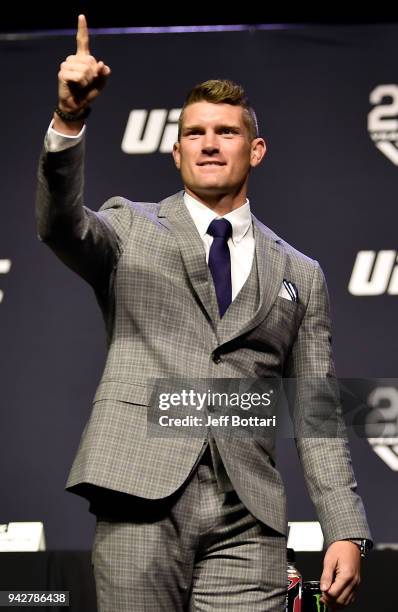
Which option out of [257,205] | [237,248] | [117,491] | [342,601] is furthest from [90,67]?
[257,205]

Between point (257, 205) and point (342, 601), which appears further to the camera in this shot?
point (257, 205)

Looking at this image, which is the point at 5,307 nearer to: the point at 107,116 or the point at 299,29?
the point at 107,116

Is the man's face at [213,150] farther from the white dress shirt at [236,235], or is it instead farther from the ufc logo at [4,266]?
the ufc logo at [4,266]

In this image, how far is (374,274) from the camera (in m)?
4.10

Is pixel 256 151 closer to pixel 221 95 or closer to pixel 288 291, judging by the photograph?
pixel 221 95

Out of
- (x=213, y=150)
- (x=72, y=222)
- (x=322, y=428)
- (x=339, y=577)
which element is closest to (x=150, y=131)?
(x=213, y=150)

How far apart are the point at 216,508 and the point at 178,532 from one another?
9 centimetres

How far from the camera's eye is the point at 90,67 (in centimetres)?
179

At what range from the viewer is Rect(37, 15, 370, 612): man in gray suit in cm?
194

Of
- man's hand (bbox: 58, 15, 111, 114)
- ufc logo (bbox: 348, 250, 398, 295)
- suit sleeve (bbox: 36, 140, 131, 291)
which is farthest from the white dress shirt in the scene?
ufc logo (bbox: 348, 250, 398, 295)

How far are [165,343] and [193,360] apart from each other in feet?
0.22

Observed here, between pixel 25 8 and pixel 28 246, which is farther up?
pixel 25 8

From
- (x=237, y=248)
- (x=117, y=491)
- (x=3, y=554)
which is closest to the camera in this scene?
(x=117, y=491)

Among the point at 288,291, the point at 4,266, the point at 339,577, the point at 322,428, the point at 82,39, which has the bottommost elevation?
the point at 339,577
